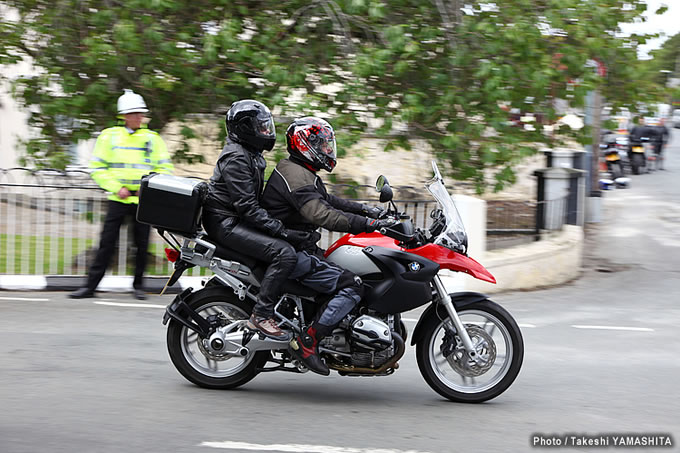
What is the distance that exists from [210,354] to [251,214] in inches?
41.2

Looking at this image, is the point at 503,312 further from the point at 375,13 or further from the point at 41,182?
the point at 41,182

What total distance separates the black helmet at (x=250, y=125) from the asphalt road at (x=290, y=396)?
172 centimetres

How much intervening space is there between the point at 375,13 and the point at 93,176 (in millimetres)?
3586

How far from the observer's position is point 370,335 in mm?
5469

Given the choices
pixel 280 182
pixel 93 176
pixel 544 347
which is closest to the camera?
pixel 280 182

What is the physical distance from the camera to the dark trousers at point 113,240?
873 cm

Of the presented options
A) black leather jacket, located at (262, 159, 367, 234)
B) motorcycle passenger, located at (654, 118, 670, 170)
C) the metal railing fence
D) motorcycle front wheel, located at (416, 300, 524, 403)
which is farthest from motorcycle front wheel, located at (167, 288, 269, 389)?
motorcycle passenger, located at (654, 118, 670, 170)

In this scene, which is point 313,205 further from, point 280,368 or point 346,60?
point 346,60

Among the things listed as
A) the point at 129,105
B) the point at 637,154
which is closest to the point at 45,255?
the point at 129,105

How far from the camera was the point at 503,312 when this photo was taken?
18.2 feet

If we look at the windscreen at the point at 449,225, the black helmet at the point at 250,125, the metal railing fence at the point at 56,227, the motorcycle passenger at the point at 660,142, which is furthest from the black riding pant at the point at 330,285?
the motorcycle passenger at the point at 660,142

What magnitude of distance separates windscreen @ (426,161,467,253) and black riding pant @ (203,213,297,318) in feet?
A: 3.23

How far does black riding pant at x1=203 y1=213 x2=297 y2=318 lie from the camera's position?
17.9ft

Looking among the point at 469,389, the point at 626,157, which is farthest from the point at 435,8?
the point at 626,157
